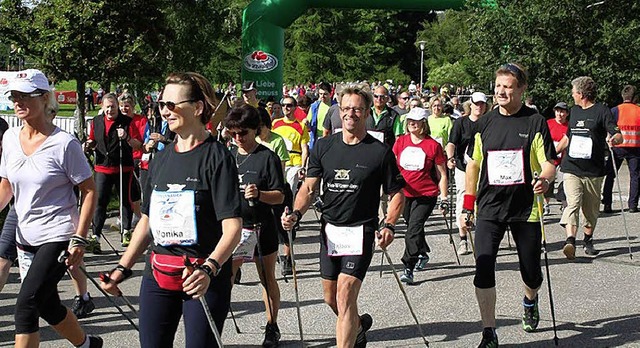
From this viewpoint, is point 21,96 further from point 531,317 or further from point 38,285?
point 531,317

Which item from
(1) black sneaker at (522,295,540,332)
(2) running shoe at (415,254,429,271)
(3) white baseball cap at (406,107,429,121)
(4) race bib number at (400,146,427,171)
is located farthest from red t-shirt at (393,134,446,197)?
(1) black sneaker at (522,295,540,332)

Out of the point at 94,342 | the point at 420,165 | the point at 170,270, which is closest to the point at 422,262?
the point at 420,165

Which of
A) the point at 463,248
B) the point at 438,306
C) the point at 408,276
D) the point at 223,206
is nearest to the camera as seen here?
the point at 223,206

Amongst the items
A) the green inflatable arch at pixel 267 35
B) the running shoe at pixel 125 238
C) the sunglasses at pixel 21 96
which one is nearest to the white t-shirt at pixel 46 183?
the sunglasses at pixel 21 96

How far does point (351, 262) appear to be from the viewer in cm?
620

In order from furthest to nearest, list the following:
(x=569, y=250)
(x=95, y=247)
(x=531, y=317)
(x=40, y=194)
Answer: (x=95, y=247) < (x=569, y=250) < (x=531, y=317) < (x=40, y=194)

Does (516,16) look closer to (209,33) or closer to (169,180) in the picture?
(209,33)

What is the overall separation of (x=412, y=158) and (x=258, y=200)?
349cm

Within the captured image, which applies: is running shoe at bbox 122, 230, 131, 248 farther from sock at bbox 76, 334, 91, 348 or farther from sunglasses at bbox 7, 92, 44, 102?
sunglasses at bbox 7, 92, 44, 102

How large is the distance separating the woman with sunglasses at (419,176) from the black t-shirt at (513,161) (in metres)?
2.89

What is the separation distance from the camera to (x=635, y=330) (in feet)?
25.5

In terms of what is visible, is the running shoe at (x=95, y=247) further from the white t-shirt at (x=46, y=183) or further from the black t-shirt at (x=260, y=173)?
the white t-shirt at (x=46, y=183)

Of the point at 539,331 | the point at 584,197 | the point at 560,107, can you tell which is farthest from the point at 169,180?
the point at 560,107

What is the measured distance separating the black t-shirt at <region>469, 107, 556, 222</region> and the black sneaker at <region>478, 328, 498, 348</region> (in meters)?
0.85
